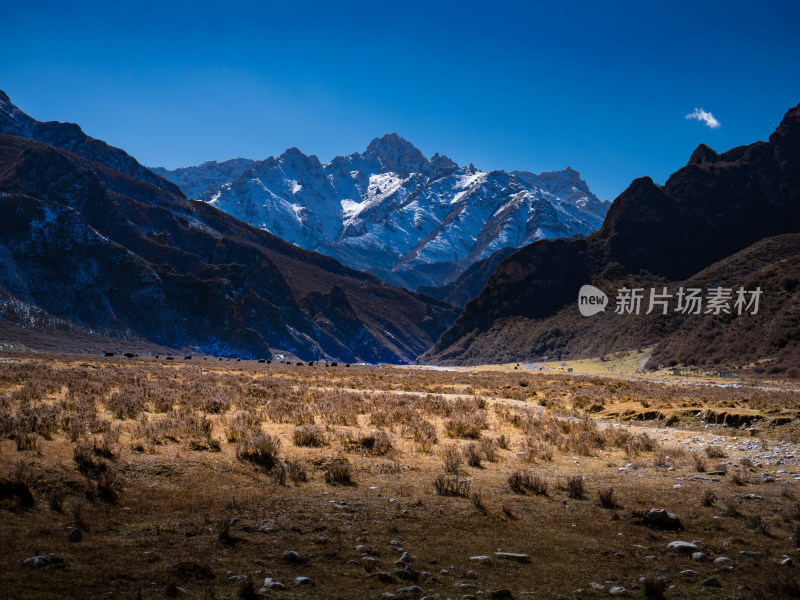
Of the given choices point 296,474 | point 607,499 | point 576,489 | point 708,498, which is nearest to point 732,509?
point 708,498

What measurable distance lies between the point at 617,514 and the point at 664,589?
3.36 m

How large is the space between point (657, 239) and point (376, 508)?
554 ft

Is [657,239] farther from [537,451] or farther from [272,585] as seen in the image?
[272,585]

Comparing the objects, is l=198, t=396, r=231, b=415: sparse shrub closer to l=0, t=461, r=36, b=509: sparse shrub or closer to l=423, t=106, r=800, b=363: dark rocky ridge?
l=0, t=461, r=36, b=509: sparse shrub

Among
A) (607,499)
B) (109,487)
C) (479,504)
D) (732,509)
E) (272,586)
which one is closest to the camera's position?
(272,586)

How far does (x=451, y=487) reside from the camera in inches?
444

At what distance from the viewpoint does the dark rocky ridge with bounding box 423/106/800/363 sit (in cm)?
14875

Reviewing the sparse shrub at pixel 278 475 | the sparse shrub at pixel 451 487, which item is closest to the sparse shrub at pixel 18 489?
the sparse shrub at pixel 278 475

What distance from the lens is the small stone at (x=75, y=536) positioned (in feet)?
24.6

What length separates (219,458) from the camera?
13508 millimetres

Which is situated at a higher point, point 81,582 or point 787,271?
point 787,271

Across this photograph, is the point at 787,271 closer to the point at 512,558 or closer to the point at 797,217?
the point at 797,217

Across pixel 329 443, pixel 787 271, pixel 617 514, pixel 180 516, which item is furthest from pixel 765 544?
pixel 787 271

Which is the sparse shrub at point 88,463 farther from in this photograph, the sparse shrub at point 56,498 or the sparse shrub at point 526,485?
the sparse shrub at point 526,485
